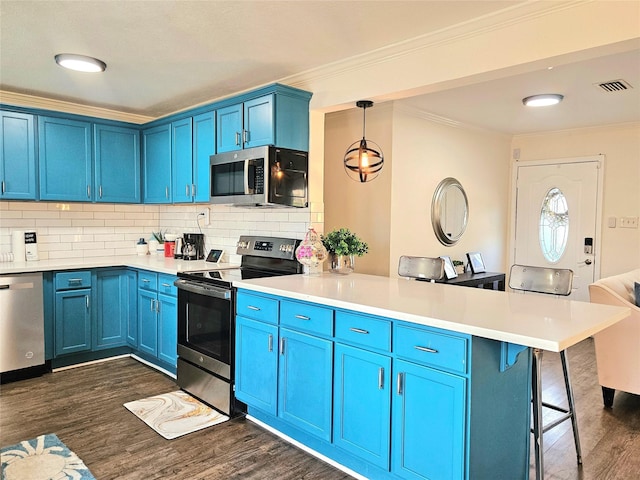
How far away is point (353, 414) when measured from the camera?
2.26 m

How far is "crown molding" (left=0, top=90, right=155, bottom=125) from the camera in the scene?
383 cm

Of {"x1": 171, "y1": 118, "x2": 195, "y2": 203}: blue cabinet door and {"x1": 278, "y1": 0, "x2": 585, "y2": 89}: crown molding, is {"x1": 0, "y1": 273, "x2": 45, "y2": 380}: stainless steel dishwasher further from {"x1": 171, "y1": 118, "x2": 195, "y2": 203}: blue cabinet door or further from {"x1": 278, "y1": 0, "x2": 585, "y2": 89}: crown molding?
{"x1": 278, "y1": 0, "x2": 585, "y2": 89}: crown molding

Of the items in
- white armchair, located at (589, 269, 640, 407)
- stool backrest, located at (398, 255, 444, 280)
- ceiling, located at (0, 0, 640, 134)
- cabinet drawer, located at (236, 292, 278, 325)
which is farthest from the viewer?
white armchair, located at (589, 269, 640, 407)

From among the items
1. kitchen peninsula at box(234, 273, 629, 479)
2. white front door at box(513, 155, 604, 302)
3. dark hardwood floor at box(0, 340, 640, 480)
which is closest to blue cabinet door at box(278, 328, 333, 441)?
kitchen peninsula at box(234, 273, 629, 479)

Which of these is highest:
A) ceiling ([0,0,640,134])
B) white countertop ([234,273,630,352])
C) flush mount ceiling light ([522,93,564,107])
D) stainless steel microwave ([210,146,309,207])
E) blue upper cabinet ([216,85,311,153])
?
flush mount ceiling light ([522,93,564,107])

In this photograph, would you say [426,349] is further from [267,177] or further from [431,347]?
[267,177]

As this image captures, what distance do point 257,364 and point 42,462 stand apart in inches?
47.8

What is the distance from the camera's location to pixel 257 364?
2.81 meters

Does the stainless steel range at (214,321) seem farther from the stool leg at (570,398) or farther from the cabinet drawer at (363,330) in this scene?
the stool leg at (570,398)

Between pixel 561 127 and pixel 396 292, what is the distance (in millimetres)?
4049

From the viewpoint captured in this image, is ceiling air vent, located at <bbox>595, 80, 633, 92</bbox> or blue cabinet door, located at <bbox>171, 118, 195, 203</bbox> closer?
ceiling air vent, located at <bbox>595, 80, 633, 92</bbox>

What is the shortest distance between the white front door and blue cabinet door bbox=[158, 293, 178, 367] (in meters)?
4.42

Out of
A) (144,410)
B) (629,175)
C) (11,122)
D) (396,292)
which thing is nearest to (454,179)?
(629,175)

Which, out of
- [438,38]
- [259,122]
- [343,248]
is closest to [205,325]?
[343,248]
